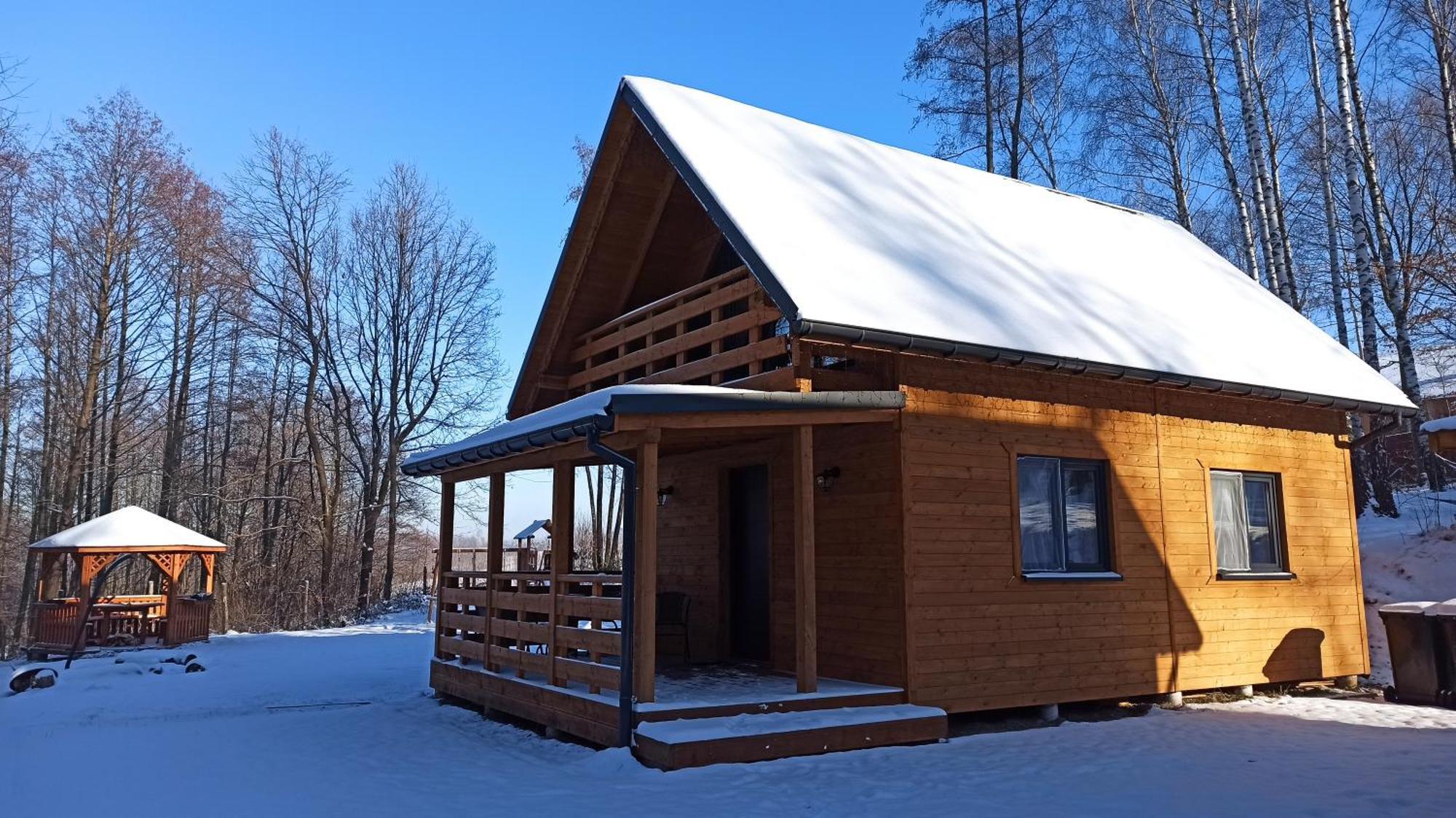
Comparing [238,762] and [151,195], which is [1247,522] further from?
[151,195]

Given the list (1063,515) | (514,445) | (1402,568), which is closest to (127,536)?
(514,445)

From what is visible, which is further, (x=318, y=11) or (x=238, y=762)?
(x=318, y=11)

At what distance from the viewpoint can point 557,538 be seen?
8.45m

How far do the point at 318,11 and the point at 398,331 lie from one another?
1709cm

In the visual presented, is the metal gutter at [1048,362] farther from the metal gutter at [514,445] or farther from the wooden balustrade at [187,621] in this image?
the wooden balustrade at [187,621]

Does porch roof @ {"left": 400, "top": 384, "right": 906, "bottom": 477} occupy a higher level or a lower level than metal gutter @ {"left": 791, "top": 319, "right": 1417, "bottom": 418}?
lower

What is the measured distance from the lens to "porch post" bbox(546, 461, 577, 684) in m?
8.47

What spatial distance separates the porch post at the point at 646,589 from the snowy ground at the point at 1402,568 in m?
9.91

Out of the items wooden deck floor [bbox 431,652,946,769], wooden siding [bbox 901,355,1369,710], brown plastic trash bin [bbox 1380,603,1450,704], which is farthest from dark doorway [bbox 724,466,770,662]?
brown plastic trash bin [bbox 1380,603,1450,704]

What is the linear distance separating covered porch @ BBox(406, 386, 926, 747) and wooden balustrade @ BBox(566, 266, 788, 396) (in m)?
0.72

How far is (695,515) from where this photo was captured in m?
11.7

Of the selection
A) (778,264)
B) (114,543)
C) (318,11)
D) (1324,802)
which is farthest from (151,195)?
(1324,802)

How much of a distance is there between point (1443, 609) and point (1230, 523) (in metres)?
2.05

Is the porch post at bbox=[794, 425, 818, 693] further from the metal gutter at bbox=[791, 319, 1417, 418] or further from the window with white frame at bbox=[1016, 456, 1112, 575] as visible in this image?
the window with white frame at bbox=[1016, 456, 1112, 575]
